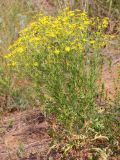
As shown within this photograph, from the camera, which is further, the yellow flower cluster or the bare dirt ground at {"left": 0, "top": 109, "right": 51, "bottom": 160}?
the bare dirt ground at {"left": 0, "top": 109, "right": 51, "bottom": 160}

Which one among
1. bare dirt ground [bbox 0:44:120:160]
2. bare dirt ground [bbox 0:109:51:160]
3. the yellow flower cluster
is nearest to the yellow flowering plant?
the yellow flower cluster

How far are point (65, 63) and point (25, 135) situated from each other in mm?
1252

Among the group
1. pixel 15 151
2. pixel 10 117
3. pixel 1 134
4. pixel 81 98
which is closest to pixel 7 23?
pixel 10 117

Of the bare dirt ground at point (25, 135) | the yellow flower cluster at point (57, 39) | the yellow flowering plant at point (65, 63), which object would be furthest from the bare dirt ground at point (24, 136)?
the yellow flower cluster at point (57, 39)

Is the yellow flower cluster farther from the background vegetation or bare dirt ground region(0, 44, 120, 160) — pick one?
bare dirt ground region(0, 44, 120, 160)

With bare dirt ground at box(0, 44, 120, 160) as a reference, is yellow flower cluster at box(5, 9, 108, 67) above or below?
above

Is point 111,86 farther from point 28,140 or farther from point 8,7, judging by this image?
point 8,7

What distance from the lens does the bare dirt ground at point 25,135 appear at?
12.9 ft

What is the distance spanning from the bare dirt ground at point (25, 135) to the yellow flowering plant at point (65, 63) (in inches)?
11.6

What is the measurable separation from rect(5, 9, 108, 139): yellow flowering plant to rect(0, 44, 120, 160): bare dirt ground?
0.30 m

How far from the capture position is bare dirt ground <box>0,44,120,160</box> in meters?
3.92

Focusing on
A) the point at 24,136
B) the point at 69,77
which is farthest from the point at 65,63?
the point at 24,136

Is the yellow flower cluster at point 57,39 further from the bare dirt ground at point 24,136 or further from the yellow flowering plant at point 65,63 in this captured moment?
the bare dirt ground at point 24,136

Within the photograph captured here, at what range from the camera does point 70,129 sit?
3.58 meters
